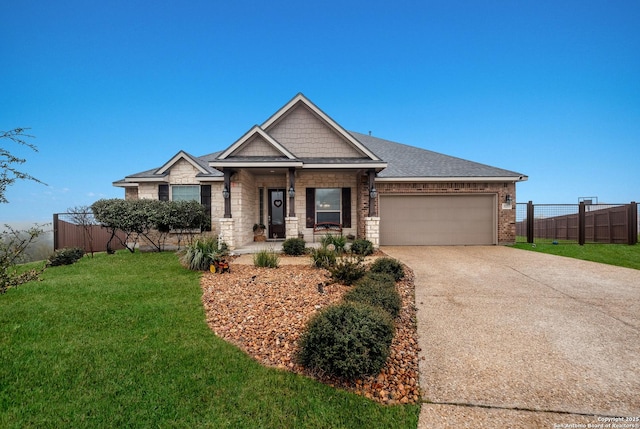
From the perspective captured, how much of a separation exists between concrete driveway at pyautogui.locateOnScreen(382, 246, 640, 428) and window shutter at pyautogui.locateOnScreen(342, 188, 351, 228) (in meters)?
6.04

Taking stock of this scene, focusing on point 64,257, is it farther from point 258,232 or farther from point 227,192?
point 258,232

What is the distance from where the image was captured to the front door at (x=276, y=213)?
1267 cm

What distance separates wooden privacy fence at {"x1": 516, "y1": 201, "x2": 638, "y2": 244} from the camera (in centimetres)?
1219

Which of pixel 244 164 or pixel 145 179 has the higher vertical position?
pixel 244 164

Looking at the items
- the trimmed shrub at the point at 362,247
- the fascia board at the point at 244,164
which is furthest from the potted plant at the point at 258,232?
the trimmed shrub at the point at 362,247

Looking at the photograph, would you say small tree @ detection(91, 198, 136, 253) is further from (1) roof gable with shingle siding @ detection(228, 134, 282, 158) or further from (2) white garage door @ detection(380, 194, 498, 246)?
(2) white garage door @ detection(380, 194, 498, 246)

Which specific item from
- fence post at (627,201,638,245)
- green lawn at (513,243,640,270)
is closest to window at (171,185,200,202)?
green lawn at (513,243,640,270)

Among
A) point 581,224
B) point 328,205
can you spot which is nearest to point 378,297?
point 328,205

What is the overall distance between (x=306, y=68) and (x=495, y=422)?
18053 millimetres

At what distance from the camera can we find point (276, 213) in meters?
12.8

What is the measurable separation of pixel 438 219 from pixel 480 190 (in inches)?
91.5

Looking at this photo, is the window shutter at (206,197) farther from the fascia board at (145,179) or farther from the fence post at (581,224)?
the fence post at (581,224)

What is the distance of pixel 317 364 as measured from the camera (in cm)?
275

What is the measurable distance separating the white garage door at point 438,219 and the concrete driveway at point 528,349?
5.45m
